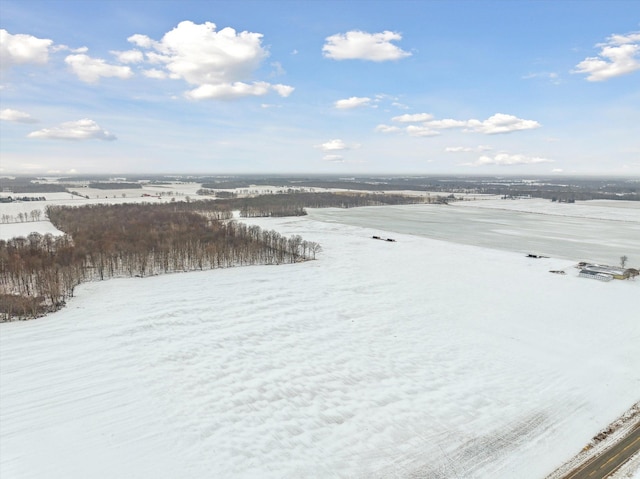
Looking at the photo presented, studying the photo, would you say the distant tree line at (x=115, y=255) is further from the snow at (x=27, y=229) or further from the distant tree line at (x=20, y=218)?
the distant tree line at (x=20, y=218)

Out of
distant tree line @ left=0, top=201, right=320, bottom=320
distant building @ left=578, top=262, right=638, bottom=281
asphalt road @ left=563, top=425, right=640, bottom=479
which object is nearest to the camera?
asphalt road @ left=563, top=425, right=640, bottom=479

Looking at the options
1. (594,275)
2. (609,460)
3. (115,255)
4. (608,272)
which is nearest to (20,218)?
(115,255)

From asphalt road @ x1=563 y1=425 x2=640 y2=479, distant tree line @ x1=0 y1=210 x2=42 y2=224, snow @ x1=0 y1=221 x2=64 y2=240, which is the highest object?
distant tree line @ x1=0 y1=210 x2=42 y2=224

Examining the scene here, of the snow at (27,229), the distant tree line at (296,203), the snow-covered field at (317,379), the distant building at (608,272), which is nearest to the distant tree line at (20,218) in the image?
the snow at (27,229)

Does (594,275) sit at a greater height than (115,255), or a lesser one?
lesser

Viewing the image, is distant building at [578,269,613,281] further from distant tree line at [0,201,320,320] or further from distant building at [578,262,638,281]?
distant tree line at [0,201,320,320]

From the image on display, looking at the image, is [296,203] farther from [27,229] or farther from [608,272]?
[608,272]

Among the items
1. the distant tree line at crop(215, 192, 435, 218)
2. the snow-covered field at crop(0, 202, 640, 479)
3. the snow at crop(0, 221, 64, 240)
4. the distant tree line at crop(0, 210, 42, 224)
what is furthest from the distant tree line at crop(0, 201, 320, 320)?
the distant tree line at crop(215, 192, 435, 218)
